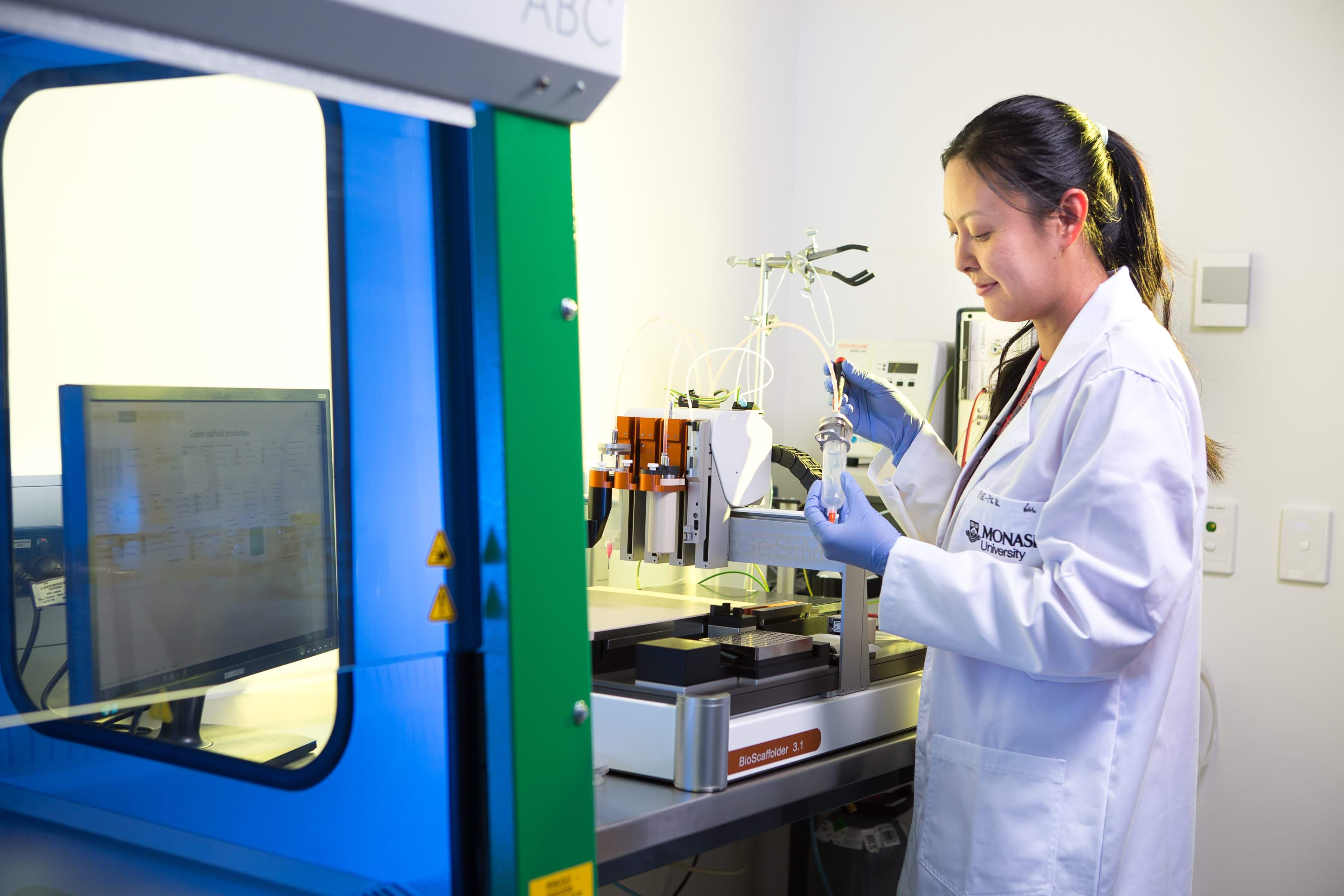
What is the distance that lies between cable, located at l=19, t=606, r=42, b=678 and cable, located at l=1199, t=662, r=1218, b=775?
2.46 meters

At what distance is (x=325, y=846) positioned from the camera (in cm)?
83

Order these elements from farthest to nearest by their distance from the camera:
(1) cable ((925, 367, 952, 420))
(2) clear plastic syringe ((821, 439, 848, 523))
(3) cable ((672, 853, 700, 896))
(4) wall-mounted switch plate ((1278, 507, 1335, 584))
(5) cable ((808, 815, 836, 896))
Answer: (1) cable ((925, 367, 952, 420))
(3) cable ((672, 853, 700, 896))
(4) wall-mounted switch plate ((1278, 507, 1335, 584))
(5) cable ((808, 815, 836, 896))
(2) clear plastic syringe ((821, 439, 848, 523))

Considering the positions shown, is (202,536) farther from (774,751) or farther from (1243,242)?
(1243,242)

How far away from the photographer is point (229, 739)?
761mm

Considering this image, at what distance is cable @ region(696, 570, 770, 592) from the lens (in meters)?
2.09

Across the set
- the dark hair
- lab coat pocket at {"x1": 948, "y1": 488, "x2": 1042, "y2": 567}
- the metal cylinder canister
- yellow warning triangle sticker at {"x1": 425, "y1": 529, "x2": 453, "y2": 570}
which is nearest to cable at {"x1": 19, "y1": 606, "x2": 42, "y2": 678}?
yellow warning triangle sticker at {"x1": 425, "y1": 529, "x2": 453, "y2": 570}

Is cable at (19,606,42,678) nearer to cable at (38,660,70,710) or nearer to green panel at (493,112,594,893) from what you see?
cable at (38,660,70,710)

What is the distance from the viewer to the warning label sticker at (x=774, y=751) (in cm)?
126

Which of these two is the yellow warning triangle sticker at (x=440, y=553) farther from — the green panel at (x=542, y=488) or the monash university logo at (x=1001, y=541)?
the monash university logo at (x=1001, y=541)

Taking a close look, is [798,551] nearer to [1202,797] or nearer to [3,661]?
[3,661]

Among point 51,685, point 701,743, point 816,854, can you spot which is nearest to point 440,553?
point 51,685

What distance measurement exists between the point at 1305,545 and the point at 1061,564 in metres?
1.54

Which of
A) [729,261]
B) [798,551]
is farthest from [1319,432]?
[798,551]

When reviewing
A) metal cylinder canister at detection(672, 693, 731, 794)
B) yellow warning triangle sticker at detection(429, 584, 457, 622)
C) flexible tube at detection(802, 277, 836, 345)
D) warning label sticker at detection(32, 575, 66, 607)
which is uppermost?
flexible tube at detection(802, 277, 836, 345)
